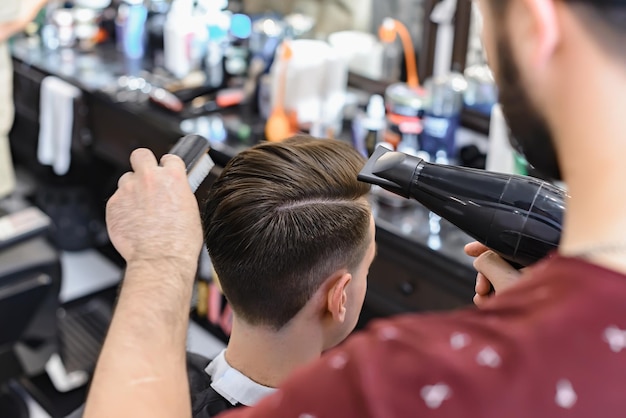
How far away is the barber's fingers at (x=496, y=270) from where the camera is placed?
2.95 ft

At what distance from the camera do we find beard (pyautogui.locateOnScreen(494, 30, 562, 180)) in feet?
1.98

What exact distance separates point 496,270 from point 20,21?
204 cm

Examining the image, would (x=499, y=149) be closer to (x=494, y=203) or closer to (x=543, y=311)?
(x=494, y=203)

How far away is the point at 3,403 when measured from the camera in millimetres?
2287

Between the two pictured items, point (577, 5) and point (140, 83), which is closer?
point (577, 5)

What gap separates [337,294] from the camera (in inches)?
45.1

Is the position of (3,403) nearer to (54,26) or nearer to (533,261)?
(54,26)

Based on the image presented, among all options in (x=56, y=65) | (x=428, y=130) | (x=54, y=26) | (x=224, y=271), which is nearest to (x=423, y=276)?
(x=428, y=130)

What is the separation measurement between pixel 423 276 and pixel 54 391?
1396mm

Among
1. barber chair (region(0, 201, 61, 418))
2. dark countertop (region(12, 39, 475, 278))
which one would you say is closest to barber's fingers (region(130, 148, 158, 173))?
dark countertop (region(12, 39, 475, 278))

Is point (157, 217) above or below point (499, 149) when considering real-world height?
above

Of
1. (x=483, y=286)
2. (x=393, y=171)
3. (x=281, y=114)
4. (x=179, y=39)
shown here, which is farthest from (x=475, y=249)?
(x=179, y=39)

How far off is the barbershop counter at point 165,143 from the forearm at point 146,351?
0.93ft

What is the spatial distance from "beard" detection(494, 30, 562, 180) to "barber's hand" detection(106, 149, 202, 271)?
15.7 inches
